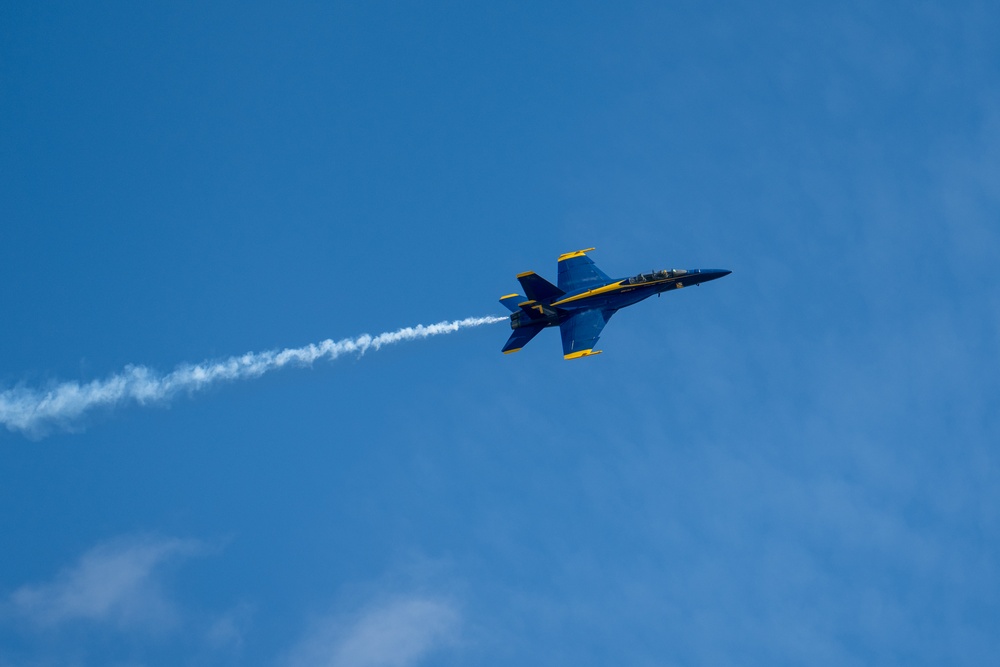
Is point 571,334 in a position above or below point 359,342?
below

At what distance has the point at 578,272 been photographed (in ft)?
409

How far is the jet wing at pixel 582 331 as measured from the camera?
4727 inches

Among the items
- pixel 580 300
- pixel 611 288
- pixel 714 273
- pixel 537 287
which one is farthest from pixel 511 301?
pixel 714 273

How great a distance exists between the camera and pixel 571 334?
12162cm

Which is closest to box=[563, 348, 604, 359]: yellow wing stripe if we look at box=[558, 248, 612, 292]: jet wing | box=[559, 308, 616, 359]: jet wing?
box=[559, 308, 616, 359]: jet wing

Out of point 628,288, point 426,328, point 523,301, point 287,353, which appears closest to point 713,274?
point 628,288

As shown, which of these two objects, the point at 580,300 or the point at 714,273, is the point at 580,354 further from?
the point at 714,273

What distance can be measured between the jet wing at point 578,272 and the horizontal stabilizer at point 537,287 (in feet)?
5.58

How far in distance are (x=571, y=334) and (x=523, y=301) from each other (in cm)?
559

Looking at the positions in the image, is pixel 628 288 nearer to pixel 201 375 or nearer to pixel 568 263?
pixel 568 263

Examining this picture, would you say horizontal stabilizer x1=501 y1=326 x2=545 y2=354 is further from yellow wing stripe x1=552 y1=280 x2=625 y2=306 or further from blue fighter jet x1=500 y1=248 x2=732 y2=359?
yellow wing stripe x1=552 y1=280 x2=625 y2=306

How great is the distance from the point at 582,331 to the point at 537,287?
5.73 metres

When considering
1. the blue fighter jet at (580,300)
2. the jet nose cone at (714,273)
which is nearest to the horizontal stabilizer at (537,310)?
the blue fighter jet at (580,300)

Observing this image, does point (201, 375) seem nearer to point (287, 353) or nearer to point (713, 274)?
point (287, 353)
